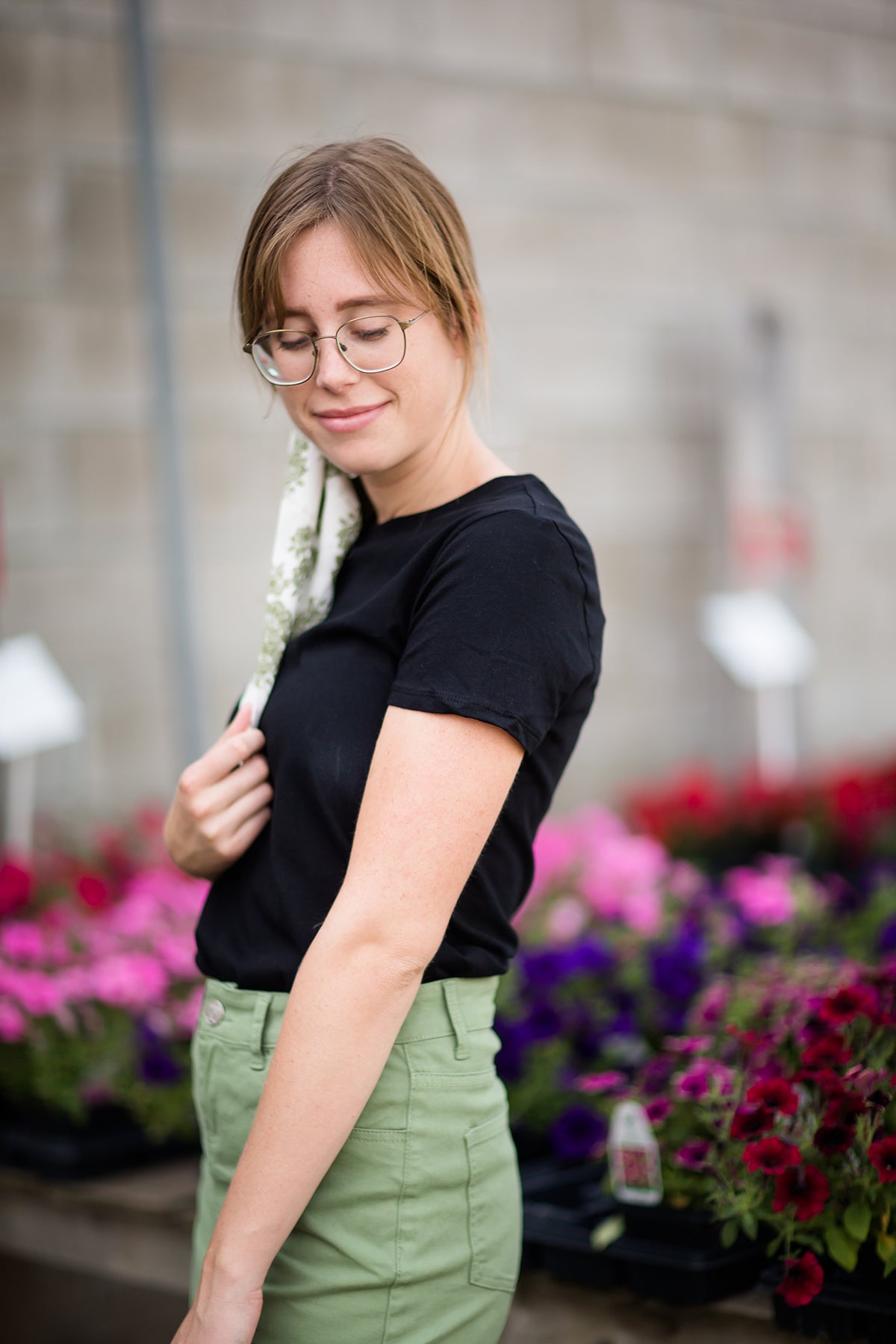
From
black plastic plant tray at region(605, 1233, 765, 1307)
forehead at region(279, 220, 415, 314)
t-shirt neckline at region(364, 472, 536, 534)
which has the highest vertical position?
forehead at region(279, 220, 415, 314)

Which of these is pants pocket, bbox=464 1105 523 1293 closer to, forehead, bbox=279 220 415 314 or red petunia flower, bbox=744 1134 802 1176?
red petunia flower, bbox=744 1134 802 1176

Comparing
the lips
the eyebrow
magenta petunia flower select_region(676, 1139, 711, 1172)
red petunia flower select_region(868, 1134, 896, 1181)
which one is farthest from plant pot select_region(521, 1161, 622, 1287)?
the eyebrow

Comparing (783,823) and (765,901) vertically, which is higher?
(765,901)

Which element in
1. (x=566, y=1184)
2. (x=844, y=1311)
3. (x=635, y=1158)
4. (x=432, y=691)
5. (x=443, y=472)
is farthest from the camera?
(x=566, y=1184)

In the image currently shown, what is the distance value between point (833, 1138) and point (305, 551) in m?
0.88

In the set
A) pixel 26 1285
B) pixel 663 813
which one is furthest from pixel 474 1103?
pixel 663 813

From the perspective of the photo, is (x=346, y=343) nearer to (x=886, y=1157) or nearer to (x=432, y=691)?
(x=432, y=691)

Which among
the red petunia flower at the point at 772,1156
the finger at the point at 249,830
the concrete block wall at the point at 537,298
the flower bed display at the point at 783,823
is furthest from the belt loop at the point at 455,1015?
the flower bed display at the point at 783,823

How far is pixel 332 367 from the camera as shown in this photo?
125cm

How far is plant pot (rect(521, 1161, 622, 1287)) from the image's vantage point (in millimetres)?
1834

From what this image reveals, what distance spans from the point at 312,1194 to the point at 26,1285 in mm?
1493

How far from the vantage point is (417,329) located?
1.27 metres

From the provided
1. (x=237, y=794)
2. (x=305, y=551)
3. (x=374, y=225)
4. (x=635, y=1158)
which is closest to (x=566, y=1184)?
(x=635, y=1158)

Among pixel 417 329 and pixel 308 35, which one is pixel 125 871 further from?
pixel 308 35
